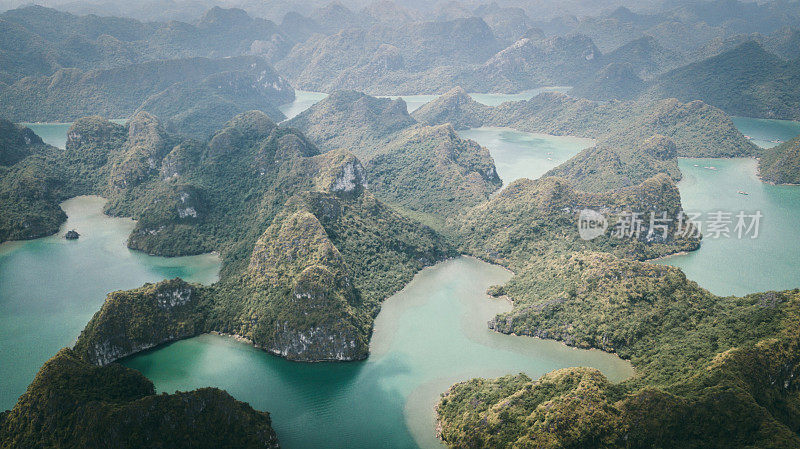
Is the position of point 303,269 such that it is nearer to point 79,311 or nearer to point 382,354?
point 382,354

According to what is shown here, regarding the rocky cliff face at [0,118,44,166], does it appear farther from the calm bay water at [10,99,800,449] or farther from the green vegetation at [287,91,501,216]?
the green vegetation at [287,91,501,216]

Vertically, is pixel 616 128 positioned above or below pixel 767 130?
above

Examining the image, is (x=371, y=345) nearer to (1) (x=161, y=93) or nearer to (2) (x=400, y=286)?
(2) (x=400, y=286)

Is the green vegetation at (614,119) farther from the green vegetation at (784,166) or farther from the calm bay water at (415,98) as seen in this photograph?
the calm bay water at (415,98)

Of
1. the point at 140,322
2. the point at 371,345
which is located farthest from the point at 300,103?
the point at 371,345

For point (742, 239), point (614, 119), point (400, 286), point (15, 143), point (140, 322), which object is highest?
point (140, 322)

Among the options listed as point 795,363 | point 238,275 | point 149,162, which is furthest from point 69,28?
point 795,363
